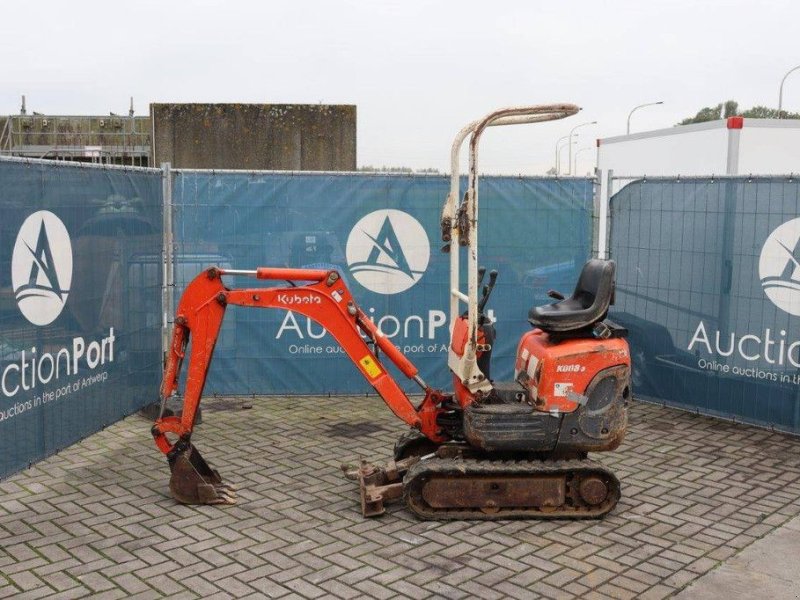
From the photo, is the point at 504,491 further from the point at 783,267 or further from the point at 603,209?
the point at 603,209

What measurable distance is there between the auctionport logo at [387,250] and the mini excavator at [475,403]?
305 centimetres

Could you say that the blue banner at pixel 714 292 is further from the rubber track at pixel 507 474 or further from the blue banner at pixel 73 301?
the blue banner at pixel 73 301

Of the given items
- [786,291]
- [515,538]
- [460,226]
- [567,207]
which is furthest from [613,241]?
[515,538]

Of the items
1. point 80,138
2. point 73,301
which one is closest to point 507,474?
point 73,301

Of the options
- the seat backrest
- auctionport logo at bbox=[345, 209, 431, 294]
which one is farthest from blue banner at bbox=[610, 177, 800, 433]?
the seat backrest

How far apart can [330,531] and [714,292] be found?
542cm

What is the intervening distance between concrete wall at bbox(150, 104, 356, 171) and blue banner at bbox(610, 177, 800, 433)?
15.7 feet

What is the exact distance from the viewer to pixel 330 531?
6.51m

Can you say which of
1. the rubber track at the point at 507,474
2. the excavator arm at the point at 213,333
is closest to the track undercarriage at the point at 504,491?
the rubber track at the point at 507,474

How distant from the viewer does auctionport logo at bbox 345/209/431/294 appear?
10.2 m

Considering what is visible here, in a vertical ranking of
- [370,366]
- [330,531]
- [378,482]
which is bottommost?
[330,531]

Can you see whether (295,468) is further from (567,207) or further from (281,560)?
(567,207)

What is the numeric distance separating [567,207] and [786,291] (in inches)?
104

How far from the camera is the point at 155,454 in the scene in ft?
27.0
